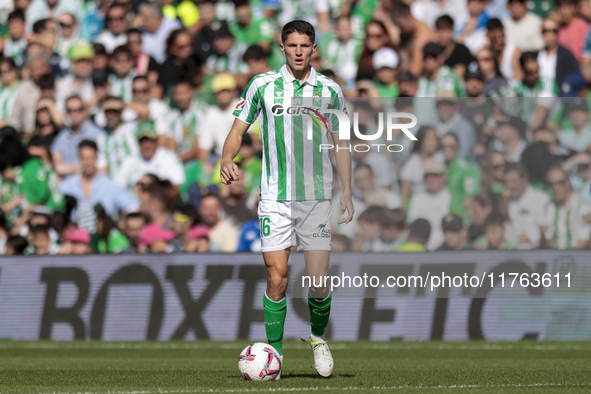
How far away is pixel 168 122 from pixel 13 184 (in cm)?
201

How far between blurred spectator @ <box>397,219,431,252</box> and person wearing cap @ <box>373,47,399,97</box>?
2.13 m

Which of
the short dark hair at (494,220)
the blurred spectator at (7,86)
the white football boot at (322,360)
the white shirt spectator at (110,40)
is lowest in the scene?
the white football boot at (322,360)

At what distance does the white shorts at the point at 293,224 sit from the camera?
210 inches

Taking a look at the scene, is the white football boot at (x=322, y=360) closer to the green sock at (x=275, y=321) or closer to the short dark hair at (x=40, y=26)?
the green sock at (x=275, y=321)

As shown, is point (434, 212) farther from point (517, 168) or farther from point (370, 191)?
point (517, 168)

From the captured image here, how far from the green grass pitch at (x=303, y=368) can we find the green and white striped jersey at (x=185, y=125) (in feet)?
9.28

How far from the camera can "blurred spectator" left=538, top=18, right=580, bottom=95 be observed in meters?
10.6

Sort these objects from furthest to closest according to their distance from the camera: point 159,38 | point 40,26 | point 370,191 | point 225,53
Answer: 1. point 40,26
2. point 159,38
3. point 225,53
4. point 370,191

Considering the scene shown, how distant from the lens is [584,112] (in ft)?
30.8

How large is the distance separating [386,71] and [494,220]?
2.70m

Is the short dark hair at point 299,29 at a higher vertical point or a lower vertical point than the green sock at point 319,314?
higher

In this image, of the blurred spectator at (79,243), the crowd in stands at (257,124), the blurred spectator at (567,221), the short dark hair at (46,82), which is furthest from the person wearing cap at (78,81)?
the blurred spectator at (567,221)

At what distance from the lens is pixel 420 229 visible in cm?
923

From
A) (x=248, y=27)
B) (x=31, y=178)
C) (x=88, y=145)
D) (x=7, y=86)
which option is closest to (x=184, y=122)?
(x=88, y=145)
